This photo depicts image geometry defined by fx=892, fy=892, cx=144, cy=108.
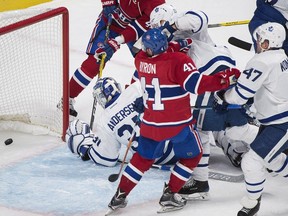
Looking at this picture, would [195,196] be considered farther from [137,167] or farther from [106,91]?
[106,91]

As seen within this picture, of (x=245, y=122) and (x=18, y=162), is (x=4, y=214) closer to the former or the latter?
(x=18, y=162)

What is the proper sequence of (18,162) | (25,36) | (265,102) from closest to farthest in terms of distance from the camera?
(265,102), (18,162), (25,36)

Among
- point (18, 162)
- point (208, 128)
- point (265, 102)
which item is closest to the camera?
point (265, 102)

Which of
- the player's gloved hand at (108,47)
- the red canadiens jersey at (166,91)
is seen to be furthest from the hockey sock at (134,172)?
the player's gloved hand at (108,47)

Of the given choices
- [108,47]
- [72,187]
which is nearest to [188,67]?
[72,187]

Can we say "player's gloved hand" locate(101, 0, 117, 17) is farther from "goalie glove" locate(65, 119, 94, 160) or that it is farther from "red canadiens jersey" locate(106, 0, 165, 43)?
"goalie glove" locate(65, 119, 94, 160)

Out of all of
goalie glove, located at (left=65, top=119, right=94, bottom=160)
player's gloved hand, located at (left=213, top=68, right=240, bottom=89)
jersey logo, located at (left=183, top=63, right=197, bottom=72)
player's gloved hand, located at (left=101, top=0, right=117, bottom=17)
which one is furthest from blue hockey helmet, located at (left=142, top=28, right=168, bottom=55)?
player's gloved hand, located at (left=101, top=0, right=117, bottom=17)

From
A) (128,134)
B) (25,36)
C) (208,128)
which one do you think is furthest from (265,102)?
(25,36)

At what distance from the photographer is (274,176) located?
4266 mm

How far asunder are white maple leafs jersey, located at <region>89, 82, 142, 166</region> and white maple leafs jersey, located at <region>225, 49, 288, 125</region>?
0.69m

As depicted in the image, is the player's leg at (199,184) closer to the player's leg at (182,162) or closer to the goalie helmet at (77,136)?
the player's leg at (182,162)

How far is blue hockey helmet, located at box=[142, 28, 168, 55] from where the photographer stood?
370 cm

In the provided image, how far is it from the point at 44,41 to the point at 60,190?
1.47 meters

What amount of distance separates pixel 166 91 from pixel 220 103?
0.86 feet
